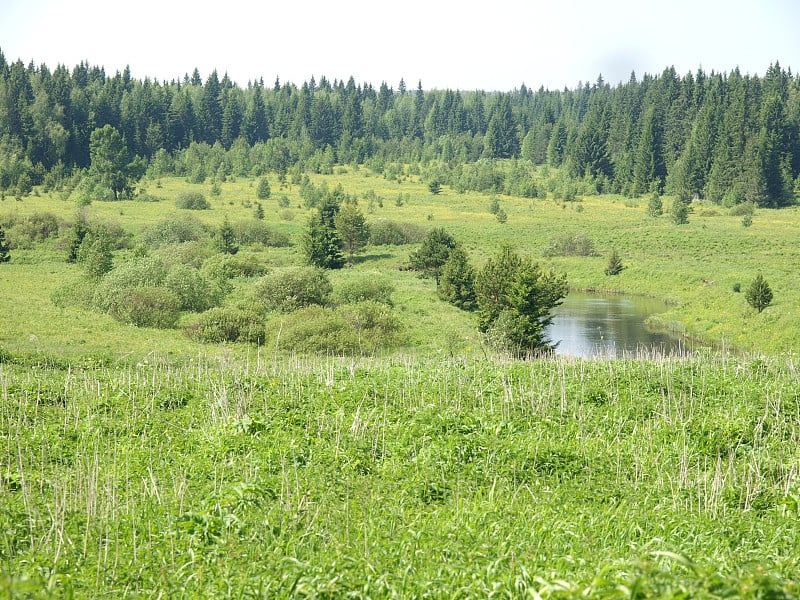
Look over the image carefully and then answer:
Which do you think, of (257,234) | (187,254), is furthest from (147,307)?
(257,234)

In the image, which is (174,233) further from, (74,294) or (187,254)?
(74,294)

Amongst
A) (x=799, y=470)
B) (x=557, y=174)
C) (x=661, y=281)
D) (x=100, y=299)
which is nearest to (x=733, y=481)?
(x=799, y=470)

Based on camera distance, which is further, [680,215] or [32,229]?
[680,215]

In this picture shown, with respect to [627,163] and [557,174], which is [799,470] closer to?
[627,163]

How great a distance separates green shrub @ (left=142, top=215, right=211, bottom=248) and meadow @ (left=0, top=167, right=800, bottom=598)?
56.4 m

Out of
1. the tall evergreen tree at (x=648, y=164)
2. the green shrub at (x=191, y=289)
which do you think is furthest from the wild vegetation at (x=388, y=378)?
the tall evergreen tree at (x=648, y=164)

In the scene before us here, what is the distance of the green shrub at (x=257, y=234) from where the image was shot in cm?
7375

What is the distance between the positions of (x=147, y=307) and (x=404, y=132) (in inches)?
5494

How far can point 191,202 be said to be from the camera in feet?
293

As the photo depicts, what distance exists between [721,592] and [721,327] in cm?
4144

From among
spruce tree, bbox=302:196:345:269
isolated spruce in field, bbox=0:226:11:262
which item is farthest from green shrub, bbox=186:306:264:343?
isolated spruce in field, bbox=0:226:11:262

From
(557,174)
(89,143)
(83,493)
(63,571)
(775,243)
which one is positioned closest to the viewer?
(63,571)

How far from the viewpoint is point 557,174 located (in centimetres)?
12719

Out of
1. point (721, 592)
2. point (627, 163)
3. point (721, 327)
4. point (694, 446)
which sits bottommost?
point (721, 327)
